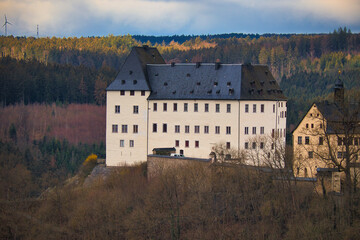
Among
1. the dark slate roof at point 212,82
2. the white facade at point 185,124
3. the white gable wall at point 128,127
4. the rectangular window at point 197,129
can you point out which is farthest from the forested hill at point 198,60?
the white gable wall at point 128,127

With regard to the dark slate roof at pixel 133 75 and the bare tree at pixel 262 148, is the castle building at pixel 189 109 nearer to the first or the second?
the dark slate roof at pixel 133 75

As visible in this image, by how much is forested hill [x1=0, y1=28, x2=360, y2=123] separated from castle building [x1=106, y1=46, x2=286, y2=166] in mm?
38853

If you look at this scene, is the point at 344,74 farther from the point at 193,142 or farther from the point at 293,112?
the point at 193,142

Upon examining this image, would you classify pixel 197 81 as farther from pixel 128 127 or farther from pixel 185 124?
pixel 128 127

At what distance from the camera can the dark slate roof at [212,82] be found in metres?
59.7

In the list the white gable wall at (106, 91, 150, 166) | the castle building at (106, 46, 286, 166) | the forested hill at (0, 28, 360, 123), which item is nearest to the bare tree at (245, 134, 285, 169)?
the castle building at (106, 46, 286, 166)

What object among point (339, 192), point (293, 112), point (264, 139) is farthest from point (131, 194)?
point (293, 112)

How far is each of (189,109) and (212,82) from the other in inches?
122

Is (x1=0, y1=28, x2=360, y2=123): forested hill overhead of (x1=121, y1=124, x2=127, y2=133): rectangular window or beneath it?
overhead

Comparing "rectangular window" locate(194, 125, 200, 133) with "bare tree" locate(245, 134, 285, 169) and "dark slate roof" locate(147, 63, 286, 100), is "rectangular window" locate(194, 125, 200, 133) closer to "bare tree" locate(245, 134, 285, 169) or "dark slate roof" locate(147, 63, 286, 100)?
"dark slate roof" locate(147, 63, 286, 100)

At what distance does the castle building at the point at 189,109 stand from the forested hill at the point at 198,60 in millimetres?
38853

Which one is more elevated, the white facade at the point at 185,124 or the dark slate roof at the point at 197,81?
the dark slate roof at the point at 197,81

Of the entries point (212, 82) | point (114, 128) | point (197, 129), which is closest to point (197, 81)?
point (212, 82)

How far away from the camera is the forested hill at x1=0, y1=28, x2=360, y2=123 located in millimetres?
129625
